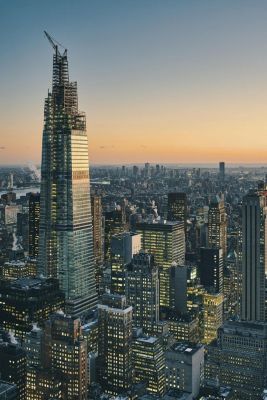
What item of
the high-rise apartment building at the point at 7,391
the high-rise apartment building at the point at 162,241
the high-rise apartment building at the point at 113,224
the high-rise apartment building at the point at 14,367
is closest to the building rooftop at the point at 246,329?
the high-rise apartment building at the point at 14,367

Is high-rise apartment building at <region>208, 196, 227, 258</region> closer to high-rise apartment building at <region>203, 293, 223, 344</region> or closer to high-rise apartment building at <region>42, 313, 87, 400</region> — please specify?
high-rise apartment building at <region>203, 293, 223, 344</region>

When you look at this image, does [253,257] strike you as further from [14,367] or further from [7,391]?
[7,391]

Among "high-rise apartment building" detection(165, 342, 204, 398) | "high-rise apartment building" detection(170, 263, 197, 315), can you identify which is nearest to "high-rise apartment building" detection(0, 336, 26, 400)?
"high-rise apartment building" detection(165, 342, 204, 398)

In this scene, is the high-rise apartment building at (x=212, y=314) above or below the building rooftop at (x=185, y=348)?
below

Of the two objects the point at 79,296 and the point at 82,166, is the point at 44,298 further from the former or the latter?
the point at 82,166

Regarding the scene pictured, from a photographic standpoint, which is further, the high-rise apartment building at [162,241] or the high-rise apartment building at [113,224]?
the high-rise apartment building at [113,224]

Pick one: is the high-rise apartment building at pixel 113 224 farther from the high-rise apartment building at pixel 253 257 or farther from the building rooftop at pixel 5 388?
the building rooftop at pixel 5 388

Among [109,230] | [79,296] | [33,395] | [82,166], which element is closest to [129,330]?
[33,395]
